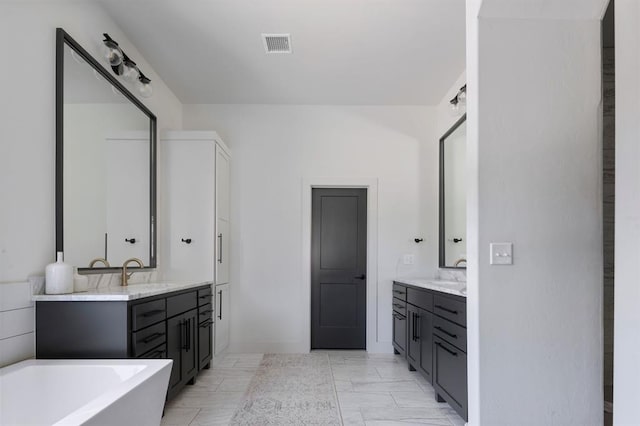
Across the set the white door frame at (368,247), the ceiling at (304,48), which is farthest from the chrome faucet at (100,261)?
the white door frame at (368,247)

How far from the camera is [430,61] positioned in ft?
12.0

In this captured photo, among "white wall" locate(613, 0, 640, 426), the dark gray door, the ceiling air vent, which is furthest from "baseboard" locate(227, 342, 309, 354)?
"white wall" locate(613, 0, 640, 426)

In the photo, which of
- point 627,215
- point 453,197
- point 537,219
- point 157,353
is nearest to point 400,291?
point 453,197

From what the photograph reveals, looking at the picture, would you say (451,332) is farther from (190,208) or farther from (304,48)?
(190,208)

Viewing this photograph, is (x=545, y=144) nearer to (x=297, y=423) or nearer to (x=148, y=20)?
(x=297, y=423)

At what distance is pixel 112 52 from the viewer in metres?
2.89

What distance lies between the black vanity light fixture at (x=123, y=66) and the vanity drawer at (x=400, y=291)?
9.57 feet

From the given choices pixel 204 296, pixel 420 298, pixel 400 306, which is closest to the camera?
pixel 420 298

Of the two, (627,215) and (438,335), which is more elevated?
(627,215)

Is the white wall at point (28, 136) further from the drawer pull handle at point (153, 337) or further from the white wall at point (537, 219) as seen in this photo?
the white wall at point (537, 219)

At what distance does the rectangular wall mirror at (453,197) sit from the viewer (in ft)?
12.8

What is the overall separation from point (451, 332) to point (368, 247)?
2028 millimetres

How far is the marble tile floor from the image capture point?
2807 mm

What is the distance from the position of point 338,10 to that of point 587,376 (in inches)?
103
